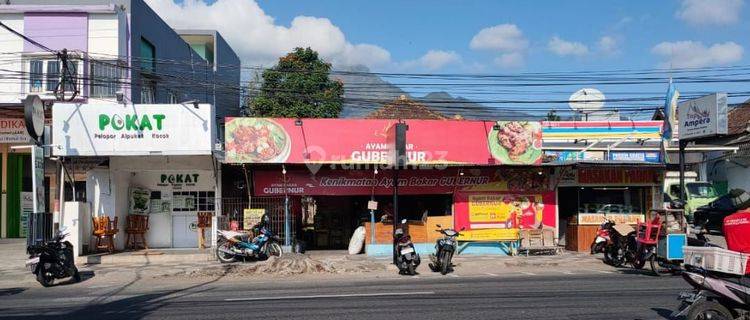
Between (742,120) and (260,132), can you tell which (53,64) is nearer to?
(260,132)

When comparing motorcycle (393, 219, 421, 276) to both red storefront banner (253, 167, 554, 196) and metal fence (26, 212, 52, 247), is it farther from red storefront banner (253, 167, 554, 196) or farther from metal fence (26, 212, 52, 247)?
metal fence (26, 212, 52, 247)

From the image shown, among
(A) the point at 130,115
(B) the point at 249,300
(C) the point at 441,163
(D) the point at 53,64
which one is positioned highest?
(D) the point at 53,64

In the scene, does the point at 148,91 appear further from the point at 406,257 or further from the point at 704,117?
the point at 704,117

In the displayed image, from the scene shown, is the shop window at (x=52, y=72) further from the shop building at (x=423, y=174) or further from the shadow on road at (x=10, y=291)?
the shadow on road at (x=10, y=291)

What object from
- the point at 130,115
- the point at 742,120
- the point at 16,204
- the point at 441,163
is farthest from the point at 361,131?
the point at 742,120

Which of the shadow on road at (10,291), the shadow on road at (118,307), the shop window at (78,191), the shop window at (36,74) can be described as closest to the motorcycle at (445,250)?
the shadow on road at (118,307)

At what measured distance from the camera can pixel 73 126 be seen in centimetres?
1719

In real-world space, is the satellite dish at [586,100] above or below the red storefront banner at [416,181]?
above

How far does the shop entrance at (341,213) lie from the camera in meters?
20.5

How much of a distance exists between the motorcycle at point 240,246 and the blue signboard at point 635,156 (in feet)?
36.5

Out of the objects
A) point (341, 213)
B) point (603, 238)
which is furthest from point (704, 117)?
point (341, 213)

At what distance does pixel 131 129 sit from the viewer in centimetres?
1739

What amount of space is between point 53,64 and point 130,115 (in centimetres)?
642

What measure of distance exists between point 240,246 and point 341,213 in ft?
18.1
